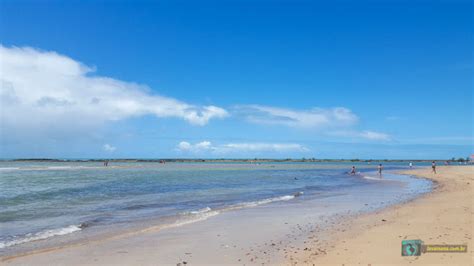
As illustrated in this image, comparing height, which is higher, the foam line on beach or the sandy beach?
the sandy beach

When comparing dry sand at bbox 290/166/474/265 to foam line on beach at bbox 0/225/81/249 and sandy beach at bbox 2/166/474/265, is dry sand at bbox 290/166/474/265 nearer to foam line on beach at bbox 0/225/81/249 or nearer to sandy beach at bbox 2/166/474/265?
sandy beach at bbox 2/166/474/265

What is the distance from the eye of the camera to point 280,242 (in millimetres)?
10773

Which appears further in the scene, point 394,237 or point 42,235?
point 42,235

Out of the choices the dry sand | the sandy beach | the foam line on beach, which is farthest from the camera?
the foam line on beach

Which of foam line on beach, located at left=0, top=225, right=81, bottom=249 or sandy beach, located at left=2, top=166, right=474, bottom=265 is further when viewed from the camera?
foam line on beach, located at left=0, top=225, right=81, bottom=249

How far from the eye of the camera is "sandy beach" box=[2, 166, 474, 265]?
876 centimetres

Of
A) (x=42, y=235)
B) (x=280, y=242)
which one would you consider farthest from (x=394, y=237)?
(x=42, y=235)

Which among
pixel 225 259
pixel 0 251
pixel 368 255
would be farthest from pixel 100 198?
pixel 368 255

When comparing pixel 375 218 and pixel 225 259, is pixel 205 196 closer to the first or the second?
pixel 375 218

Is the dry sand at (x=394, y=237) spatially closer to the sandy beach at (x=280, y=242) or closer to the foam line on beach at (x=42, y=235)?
the sandy beach at (x=280, y=242)

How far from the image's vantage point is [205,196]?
2478cm

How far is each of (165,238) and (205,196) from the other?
521 inches

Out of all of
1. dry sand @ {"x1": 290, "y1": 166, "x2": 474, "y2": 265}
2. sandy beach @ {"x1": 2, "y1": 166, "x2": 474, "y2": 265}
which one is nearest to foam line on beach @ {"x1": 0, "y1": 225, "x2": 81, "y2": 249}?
sandy beach @ {"x1": 2, "y1": 166, "x2": 474, "y2": 265}

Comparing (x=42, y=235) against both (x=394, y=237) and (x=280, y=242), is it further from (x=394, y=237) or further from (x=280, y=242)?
(x=394, y=237)
